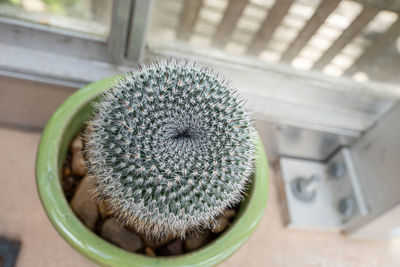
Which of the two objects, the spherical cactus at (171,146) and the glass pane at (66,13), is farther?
the glass pane at (66,13)

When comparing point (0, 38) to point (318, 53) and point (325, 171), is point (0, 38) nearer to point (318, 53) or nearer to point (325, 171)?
point (318, 53)

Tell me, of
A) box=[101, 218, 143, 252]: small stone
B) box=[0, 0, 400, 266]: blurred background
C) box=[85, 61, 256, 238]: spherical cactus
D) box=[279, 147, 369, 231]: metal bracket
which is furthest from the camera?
box=[279, 147, 369, 231]: metal bracket

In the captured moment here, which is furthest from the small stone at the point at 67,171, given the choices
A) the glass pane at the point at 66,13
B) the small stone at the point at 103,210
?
the glass pane at the point at 66,13

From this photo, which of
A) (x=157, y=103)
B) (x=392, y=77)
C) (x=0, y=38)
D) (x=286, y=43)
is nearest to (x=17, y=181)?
(x=0, y=38)

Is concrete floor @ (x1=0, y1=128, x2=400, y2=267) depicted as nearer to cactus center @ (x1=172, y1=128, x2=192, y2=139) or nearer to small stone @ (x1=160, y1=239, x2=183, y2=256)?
small stone @ (x1=160, y1=239, x2=183, y2=256)

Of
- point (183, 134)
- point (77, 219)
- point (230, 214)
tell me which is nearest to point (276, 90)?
point (230, 214)

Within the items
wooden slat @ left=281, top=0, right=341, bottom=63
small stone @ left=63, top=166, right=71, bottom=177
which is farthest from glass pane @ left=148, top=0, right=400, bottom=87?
small stone @ left=63, top=166, right=71, bottom=177

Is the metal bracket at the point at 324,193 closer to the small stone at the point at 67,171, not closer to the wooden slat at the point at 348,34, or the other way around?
the wooden slat at the point at 348,34
